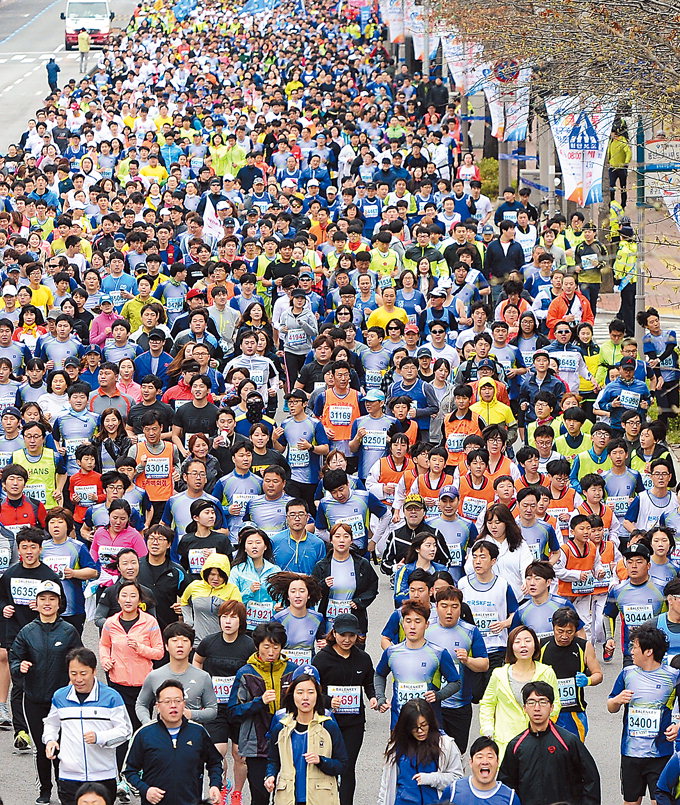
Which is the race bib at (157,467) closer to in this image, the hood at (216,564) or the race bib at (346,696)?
the hood at (216,564)

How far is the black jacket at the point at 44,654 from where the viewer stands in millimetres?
10836

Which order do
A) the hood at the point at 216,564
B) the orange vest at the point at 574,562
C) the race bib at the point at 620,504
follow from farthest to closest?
the race bib at the point at 620,504
the orange vest at the point at 574,562
the hood at the point at 216,564

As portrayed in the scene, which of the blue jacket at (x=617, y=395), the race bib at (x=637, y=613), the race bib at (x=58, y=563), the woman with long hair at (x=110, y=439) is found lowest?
the blue jacket at (x=617, y=395)

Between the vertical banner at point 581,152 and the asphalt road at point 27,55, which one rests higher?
the vertical banner at point 581,152

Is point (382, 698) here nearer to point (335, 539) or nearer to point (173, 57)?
point (335, 539)

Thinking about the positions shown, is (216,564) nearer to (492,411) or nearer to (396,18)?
(492,411)

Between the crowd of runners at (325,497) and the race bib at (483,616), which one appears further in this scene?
the race bib at (483,616)

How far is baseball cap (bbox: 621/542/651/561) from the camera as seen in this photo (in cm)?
1159

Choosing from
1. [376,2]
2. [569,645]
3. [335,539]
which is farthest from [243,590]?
[376,2]

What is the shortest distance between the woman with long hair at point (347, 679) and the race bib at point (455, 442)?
4410 mm

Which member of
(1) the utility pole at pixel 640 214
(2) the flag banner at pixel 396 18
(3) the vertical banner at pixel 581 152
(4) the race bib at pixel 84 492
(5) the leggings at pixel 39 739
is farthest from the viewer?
(2) the flag banner at pixel 396 18

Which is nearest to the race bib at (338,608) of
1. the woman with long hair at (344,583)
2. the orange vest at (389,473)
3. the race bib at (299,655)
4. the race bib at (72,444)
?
the woman with long hair at (344,583)

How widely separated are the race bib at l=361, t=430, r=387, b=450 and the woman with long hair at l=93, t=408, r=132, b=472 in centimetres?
203

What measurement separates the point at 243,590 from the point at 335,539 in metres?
0.72
